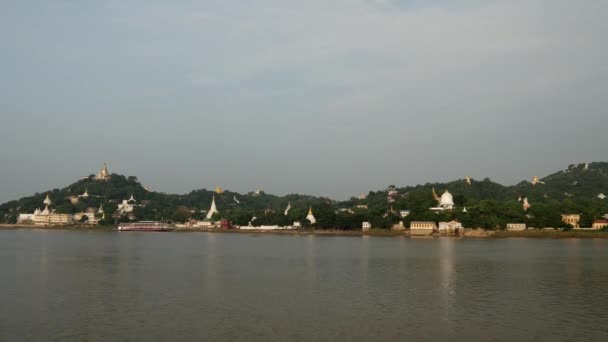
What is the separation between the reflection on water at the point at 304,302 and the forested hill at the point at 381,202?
5000cm

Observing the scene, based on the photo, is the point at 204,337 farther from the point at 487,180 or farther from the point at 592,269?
the point at 487,180

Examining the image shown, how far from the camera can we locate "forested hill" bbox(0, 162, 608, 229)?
282 ft

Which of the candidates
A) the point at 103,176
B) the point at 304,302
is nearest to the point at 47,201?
the point at 103,176

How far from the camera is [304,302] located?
22.1m

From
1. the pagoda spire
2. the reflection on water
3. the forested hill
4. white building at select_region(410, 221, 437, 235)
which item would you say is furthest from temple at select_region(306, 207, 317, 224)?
the pagoda spire

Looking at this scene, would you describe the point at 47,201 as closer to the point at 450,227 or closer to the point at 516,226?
the point at 450,227

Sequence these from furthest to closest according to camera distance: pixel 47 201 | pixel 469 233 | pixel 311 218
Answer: pixel 47 201
pixel 311 218
pixel 469 233

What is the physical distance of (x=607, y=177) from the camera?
13950 cm

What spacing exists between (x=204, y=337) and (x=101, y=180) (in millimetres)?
178392

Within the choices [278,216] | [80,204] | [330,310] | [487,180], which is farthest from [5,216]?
[330,310]

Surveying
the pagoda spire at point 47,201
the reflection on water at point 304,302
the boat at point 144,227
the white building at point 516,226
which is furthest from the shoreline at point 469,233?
the pagoda spire at point 47,201

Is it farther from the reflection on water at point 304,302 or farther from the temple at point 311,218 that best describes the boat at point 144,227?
the reflection on water at point 304,302

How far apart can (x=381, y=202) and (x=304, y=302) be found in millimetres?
103381

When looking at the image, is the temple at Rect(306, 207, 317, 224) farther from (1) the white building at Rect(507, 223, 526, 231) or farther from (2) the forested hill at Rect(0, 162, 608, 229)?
(1) the white building at Rect(507, 223, 526, 231)
